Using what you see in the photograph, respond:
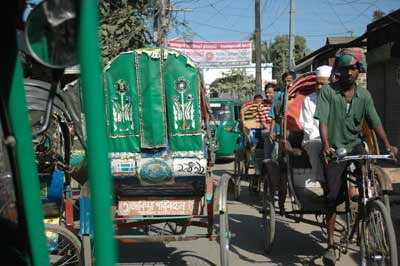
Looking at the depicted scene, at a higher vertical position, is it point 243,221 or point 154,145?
point 154,145

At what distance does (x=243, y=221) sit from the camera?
25.8 ft

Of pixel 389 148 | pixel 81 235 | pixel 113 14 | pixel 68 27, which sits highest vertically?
pixel 113 14

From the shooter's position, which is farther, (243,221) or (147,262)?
(243,221)

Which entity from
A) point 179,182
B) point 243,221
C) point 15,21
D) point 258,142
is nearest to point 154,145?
point 179,182

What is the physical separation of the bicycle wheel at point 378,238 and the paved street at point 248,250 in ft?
3.68

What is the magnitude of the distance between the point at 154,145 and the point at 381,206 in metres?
2.26

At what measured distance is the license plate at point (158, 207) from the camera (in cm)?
513

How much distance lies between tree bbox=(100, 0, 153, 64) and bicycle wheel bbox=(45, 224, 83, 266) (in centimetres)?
554

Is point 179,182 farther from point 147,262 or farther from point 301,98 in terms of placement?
point 301,98

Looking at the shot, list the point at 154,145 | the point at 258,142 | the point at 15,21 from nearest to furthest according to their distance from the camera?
the point at 15,21
the point at 154,145
the point at 258,142

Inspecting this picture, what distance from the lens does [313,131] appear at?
568 cm

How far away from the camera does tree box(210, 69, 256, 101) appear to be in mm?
43662

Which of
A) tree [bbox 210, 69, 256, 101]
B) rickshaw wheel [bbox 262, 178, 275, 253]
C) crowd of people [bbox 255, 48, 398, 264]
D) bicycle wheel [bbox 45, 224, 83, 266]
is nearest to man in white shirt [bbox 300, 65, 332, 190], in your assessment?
crowd of people [bbox 255, 48, 398, 264]

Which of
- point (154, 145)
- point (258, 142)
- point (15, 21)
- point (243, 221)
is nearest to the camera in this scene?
point (15, 21)
